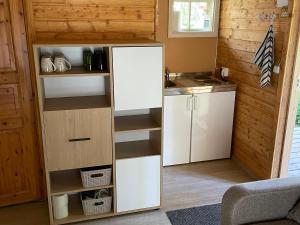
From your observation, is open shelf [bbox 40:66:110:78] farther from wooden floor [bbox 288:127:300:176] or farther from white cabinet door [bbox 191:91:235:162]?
wooden floor [bbox 288:127:300:176]

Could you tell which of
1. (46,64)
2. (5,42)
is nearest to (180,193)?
(46,64)

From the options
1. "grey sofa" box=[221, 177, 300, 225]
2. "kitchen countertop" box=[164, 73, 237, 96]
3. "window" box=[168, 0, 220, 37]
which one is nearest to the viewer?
"grey sofa" box=[221, 177, 300, 225]

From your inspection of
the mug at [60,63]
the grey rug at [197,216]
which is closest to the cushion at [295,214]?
the grey rug at [197,216]

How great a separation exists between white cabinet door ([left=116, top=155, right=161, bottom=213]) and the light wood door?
0.80 meters

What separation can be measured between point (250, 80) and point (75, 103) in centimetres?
188

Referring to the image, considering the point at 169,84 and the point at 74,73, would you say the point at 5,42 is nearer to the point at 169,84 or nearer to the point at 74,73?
the point at 74,73

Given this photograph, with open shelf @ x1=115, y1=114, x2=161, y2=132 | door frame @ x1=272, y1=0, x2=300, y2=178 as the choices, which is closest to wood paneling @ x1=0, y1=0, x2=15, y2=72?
open shelf @ x1=115, y1=114, x2=161, y2=132

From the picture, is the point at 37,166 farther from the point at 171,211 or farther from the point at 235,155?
the point at 235,155

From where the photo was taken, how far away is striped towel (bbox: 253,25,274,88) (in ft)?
9.24

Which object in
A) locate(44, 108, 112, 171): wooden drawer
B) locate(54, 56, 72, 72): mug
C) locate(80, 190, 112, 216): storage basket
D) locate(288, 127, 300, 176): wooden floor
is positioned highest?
locate(54, 56, 72, 72): mug

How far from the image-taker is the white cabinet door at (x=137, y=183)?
2602 millimetres

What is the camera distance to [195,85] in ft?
11.3

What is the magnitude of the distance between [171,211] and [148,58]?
1.38 meters

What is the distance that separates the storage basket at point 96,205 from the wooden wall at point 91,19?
1.38 metres
